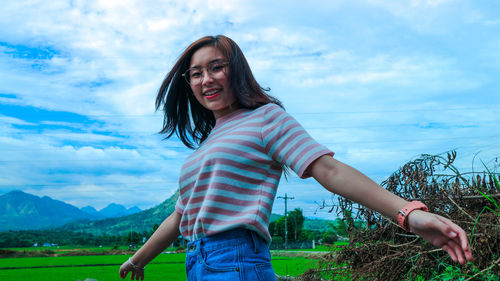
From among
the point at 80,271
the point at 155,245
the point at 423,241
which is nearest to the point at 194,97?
the point at 155,245

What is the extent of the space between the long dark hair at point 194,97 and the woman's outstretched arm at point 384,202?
48 cm

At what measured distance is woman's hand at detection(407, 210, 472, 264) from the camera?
1.17 meters

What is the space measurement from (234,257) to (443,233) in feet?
2.15

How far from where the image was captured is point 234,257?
4.90 feet

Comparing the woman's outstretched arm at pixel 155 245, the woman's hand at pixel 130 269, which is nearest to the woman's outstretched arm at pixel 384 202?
the woman's outstretched arm at pixel 155 245

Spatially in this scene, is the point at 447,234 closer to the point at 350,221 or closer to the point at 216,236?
the point at 216,236

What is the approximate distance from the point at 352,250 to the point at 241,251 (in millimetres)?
2952

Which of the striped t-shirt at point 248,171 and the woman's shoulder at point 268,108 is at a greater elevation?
the woman's shoulder at point 268,108

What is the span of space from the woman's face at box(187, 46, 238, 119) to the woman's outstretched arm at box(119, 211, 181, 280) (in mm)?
581

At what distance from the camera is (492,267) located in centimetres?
304

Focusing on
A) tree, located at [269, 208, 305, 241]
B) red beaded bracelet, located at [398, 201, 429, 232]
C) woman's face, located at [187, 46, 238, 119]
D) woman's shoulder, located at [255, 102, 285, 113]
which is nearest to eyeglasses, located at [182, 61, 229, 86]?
woman's face, located at [187, 46, 238, 119]

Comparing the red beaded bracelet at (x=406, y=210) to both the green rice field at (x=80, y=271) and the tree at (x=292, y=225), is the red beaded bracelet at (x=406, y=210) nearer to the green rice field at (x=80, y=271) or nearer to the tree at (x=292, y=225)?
the green rice field at (x=80, y=271)

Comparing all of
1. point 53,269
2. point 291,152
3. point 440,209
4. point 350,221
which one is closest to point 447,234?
point 291,152

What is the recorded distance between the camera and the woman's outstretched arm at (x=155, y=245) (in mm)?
2127
